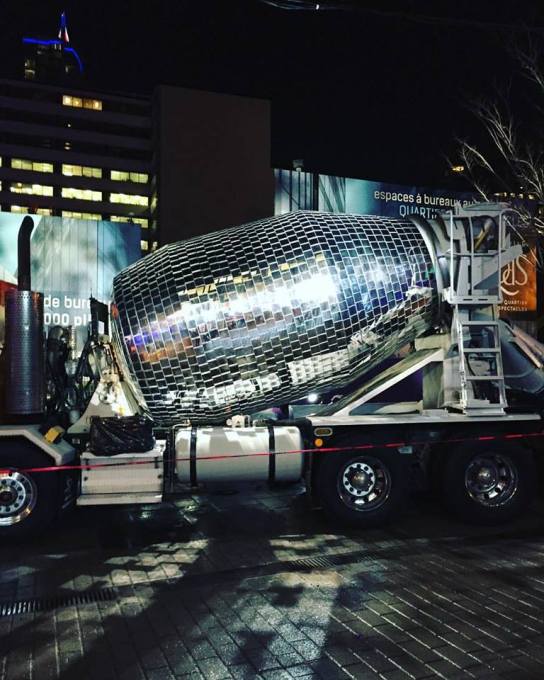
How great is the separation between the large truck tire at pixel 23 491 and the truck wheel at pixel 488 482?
14.8 ft

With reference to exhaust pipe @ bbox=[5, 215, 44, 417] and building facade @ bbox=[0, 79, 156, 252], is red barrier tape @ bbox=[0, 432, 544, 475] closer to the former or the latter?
exhaust pipe @ bbox=[5, 215, 44, 417]

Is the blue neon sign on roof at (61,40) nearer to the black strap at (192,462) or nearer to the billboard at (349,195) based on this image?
the billboard at (349,195)

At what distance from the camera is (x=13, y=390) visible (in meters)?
6.82

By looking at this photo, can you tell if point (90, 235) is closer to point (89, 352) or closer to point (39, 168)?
point (89, 352)

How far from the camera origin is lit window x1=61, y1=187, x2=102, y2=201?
86750 millimetres

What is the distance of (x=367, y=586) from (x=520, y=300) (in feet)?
91.3

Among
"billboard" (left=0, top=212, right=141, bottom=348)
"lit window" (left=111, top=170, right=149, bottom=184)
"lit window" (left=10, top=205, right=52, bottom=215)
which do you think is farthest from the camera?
"lit window" (left=111, top=170, right=149, bottom=184)

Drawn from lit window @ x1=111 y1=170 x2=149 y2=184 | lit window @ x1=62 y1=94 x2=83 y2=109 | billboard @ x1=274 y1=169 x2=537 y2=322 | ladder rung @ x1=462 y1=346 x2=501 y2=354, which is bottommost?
ladder rung @ x1=462 y1=346 x2=501 y2=354

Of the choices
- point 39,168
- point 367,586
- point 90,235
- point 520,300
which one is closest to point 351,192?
point 520,300

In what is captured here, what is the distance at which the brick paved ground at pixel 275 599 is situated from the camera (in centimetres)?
399

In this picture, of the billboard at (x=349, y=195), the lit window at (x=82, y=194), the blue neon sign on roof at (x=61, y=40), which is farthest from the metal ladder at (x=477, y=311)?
the blue neon sign on roof at (x=61, y=40)

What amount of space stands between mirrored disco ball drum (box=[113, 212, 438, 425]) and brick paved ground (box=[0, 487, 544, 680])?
Result: 1627 mm

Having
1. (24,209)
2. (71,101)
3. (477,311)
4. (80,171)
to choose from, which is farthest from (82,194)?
(477,311)

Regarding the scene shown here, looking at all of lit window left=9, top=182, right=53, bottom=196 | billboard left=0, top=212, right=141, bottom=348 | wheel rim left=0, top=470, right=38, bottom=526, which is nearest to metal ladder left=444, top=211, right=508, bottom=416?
wheel rim left=0, top=470, right=38, bottom=526
